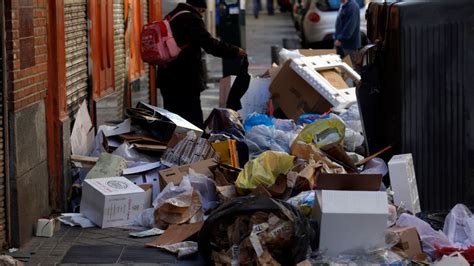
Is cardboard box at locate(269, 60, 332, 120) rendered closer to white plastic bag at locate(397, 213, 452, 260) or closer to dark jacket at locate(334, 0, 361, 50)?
white plastic bag at locate(397, 213, 452, 260)

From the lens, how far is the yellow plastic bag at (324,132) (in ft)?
29.1

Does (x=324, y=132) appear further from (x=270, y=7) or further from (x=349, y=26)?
(x=270, y=7)

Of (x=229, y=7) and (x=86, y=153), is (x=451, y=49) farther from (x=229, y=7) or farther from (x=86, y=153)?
(x=229, y=7)

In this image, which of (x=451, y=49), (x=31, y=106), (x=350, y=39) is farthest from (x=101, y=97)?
(x=350, y=39)

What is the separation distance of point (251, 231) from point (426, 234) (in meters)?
1.25

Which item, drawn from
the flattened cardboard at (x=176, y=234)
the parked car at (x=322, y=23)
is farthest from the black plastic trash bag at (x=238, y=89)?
the parked car at (x=322, y=23)

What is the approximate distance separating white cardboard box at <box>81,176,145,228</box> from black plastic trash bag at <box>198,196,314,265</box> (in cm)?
124

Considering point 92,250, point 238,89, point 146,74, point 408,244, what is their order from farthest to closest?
1. point 146,74
2. point 238,89
3. point 92,250
4. point 408,244

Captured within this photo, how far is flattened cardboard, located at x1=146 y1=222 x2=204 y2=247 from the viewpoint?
7.13 m

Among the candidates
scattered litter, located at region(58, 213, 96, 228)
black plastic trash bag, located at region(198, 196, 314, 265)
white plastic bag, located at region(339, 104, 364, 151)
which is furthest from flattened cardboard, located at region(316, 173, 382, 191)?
white plastic bag, located at region(339, 104, 364, 151)

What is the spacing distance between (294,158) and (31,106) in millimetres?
1945

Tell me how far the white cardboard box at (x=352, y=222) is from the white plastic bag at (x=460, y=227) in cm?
67

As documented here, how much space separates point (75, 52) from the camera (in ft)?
30.7

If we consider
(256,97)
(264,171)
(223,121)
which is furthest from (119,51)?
(264,171)
